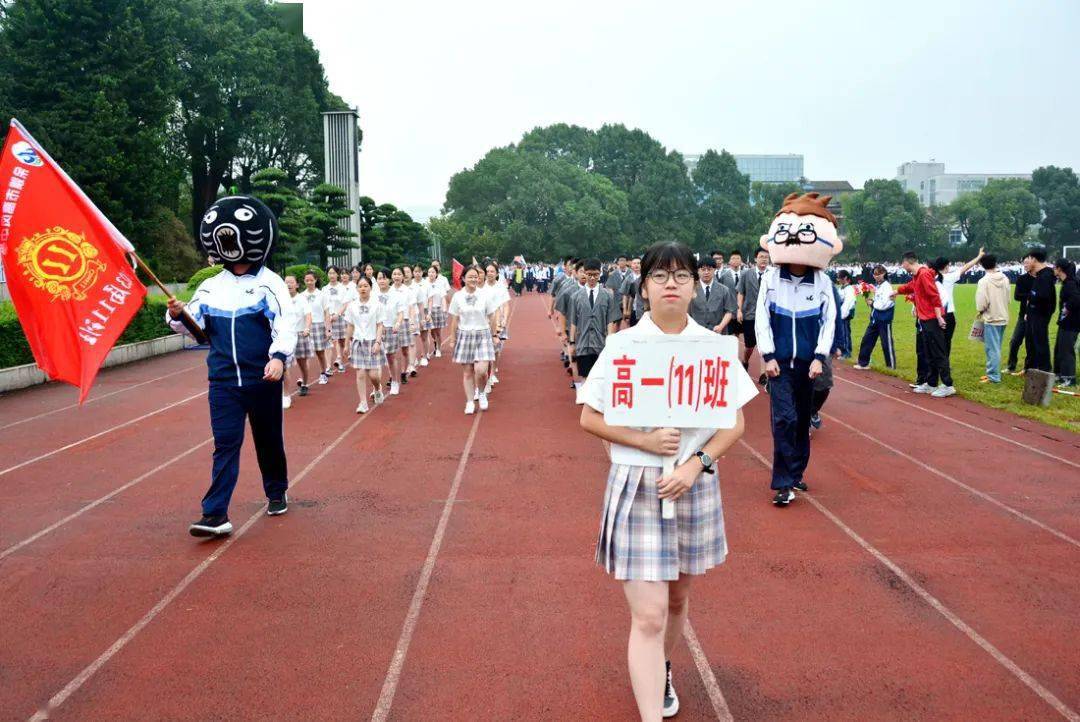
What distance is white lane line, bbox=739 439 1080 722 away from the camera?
3455mm

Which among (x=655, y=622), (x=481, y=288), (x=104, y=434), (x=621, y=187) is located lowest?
(x=104, y=434)

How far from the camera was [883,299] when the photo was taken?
13.4m

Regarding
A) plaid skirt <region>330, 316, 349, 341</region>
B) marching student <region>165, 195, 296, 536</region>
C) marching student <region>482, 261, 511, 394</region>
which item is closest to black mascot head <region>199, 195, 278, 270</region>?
marching student <region>165, 195, 296, 536</region>

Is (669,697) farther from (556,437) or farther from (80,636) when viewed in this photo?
(556,437)

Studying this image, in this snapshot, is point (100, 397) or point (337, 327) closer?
point (100, 397)

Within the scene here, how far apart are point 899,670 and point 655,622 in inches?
62.3

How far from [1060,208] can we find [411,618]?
85.9 m

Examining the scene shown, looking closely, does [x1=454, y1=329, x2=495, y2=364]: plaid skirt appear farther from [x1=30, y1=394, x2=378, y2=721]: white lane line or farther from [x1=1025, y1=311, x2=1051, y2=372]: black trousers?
[x1=1025, y1=311, x2=1051, y2=372]: black trousers

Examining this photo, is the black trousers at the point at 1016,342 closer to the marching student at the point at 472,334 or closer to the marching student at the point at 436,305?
the marching student at the point at 472,334

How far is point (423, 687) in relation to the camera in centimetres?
359

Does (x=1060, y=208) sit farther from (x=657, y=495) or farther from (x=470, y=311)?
(x=657, y=495)

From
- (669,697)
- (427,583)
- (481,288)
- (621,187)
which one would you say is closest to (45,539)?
(427,583)

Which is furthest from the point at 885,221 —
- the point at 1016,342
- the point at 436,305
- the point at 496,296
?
the point at 496,296

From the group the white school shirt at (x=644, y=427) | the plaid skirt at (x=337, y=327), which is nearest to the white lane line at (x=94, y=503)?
the white school shirt at (x=644, y=427)
